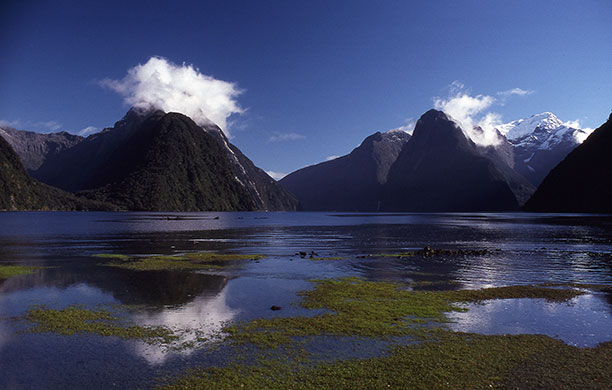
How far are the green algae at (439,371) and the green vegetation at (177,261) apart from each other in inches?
1175

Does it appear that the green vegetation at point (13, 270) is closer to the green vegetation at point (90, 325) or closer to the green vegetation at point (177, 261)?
the green vegetation at point (177, 261)

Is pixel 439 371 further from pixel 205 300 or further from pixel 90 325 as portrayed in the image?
pixel 90 325

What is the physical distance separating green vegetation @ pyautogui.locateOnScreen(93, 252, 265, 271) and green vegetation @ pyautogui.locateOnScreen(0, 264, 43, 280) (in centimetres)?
793

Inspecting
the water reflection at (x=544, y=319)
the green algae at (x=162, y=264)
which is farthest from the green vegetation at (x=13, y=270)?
the water reflection at (x=544, y=319)

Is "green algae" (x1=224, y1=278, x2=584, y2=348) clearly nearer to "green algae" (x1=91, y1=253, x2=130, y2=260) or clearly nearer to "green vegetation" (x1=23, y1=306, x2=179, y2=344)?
"green vegetation" (x1=23, y1=306, x2=179, y2=344)

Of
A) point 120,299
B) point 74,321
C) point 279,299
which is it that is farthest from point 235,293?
point 74,321

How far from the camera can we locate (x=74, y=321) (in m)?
22.3

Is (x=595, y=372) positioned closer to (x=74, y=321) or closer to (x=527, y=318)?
(x=527, y=318)

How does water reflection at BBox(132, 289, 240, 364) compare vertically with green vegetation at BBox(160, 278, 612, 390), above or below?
above

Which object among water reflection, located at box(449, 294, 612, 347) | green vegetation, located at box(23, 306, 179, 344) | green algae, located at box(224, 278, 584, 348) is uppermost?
green vegetation, located at box(23, 306, 179, 344)

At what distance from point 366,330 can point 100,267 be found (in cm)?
3509

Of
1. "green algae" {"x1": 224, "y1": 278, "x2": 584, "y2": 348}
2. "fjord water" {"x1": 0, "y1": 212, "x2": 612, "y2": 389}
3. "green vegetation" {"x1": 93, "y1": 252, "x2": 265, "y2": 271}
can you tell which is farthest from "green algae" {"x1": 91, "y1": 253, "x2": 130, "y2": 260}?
"green algae" {"x1": 224, "y1": 278, "x2": 584, "y2": 348}

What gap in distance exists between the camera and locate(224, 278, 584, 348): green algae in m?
20.5

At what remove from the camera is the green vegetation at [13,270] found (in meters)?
37.1
